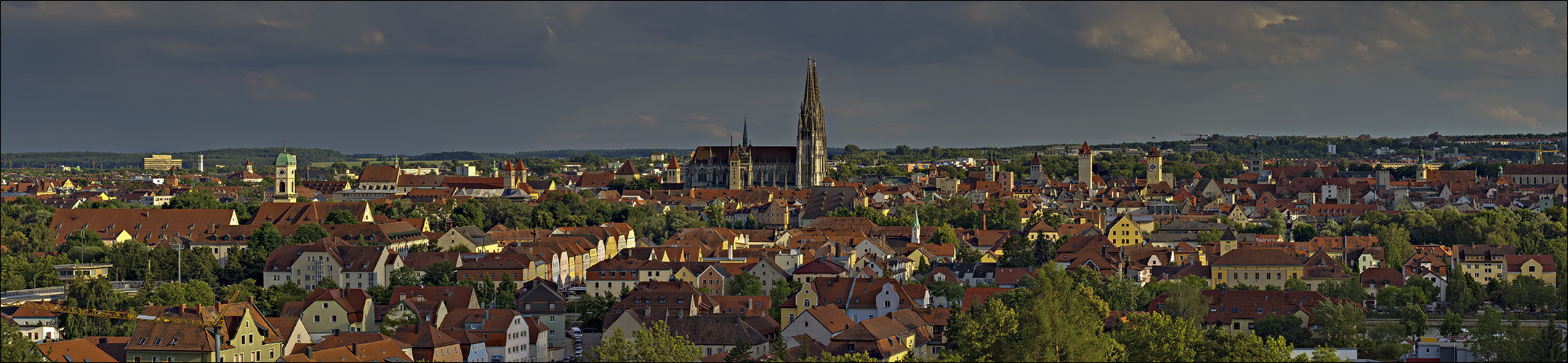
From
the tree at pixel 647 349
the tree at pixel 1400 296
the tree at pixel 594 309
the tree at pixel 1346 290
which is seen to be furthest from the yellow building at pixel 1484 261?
the tree at pixel 647 349

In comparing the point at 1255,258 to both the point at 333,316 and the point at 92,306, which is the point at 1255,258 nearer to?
the point at 333,316

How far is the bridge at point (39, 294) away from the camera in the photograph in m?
63.3

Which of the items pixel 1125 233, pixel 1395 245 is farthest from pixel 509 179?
pixel 1395 245

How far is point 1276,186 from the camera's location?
498 feet

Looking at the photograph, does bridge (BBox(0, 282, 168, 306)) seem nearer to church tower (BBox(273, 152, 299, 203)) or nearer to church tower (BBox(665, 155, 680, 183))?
church tower (BBox(273, 152, 299, 203))

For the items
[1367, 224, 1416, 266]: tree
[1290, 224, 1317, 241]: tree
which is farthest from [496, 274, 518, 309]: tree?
[1290, 224, 1317, 241]: tree

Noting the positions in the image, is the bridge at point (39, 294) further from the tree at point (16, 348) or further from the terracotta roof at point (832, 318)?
the terracotta roof at point (832, 318)

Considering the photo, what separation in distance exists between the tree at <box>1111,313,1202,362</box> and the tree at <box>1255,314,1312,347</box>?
9626 millimetres

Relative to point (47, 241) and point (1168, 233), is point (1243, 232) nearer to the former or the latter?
point (1168, 233)

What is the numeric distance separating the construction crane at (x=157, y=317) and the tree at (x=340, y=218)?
84.0ft

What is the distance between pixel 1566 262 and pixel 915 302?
3708 centimetres

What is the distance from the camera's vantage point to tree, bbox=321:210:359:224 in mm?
87188

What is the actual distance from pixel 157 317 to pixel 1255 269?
45.8 metres

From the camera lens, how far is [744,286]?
65.0 metres
